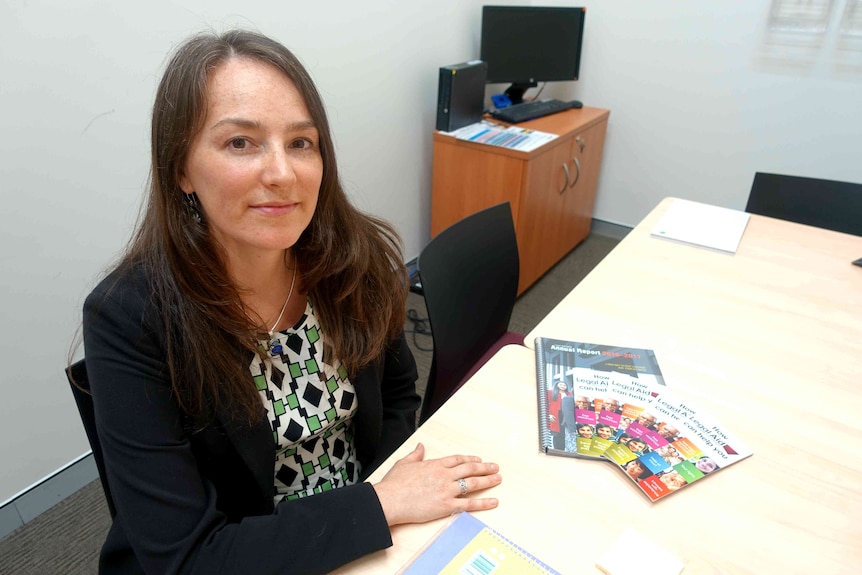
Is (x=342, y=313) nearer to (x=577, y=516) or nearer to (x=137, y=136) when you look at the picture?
(x=577, y=516)

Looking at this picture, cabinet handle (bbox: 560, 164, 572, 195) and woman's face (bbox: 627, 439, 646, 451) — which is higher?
woman's face (bbox: 627, 439, 646, 451)

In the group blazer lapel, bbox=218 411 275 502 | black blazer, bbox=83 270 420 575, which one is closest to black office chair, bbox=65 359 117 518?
black blazer, bbox=83 270 420 575

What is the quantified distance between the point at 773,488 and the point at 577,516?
334 mm

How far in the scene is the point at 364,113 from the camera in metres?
2.37

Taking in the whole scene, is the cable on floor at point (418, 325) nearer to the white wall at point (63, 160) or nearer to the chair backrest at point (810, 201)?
the white wall at point (63, 160)

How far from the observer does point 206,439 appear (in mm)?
907

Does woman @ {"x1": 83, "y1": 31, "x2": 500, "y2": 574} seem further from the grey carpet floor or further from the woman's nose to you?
the grey carpet floor

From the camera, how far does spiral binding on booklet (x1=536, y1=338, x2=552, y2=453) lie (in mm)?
954

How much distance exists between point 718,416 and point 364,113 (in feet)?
6.07

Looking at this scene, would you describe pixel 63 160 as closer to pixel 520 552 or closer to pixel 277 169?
pixel 277 169

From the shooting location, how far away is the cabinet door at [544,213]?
8.38ft

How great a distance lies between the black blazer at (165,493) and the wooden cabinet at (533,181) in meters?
1.89

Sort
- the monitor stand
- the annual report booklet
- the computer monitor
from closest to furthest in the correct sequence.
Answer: the annual report booklet < the computer monitor < the monitor stand

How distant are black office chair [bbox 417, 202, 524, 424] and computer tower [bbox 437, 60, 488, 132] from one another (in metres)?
1.16
